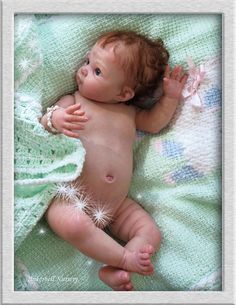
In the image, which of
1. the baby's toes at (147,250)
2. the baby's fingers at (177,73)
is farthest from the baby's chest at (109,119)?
the baby's toes at (147,250)

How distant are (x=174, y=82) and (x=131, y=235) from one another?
32 centimetres

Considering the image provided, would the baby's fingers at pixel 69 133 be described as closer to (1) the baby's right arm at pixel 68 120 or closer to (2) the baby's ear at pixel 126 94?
(1) the baby's right arm at pixel 68 120

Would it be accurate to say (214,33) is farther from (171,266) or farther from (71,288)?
(71,288)

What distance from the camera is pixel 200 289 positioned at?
5.17 feet

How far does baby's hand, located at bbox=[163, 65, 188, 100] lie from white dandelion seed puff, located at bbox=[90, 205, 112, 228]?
27cm

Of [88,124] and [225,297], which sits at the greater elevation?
[88,124]

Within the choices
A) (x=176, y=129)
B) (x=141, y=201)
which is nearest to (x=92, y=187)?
(x=141, y=201)

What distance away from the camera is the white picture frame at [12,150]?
1550mm

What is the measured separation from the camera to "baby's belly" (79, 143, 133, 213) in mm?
1560

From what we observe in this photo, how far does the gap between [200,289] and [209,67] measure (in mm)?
453

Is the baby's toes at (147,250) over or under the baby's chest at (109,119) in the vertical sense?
under

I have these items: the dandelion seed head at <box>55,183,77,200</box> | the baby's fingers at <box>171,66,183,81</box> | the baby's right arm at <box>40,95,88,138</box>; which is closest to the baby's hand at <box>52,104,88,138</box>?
the baby's right arm at <box>40,95,88,138</box>

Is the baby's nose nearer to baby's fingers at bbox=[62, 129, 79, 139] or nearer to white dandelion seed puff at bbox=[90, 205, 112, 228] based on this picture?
baby's fingers at bbox=[62, 129, 79, 139]

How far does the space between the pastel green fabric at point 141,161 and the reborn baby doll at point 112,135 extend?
0.8 inches
